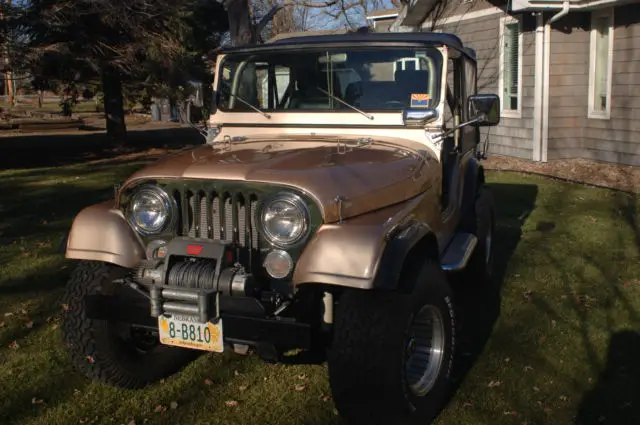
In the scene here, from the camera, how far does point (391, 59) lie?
463 cm

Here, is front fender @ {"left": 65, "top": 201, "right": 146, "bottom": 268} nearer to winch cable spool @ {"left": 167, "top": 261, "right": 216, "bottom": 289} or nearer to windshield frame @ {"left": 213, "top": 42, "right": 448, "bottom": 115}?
winch cable spool @ {"left": 167, "top": 261, "right": 216, "bottom": 289}

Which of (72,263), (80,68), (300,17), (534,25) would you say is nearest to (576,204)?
(534,25)

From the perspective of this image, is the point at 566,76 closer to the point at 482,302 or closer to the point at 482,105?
the point at 482,302

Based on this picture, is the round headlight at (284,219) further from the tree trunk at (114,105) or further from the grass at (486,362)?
the tree trunk at (114,105)

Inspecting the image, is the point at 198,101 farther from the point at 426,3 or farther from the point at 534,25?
the point at 426,3

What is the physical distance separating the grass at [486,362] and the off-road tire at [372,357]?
1.90 feet

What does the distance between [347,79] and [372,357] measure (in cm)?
217

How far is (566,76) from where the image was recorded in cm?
1240

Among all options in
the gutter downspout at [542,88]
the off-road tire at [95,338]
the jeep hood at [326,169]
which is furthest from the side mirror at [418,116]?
the gutter downspout at [542,88]

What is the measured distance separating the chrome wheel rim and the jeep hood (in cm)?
69

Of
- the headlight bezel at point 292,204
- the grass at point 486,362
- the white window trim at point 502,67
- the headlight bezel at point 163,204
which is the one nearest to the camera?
the headlight bezel at point 292,204

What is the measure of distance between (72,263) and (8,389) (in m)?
2.74

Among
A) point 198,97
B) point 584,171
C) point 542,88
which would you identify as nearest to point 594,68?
point 542,88

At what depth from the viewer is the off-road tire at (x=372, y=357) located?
3.17 m
